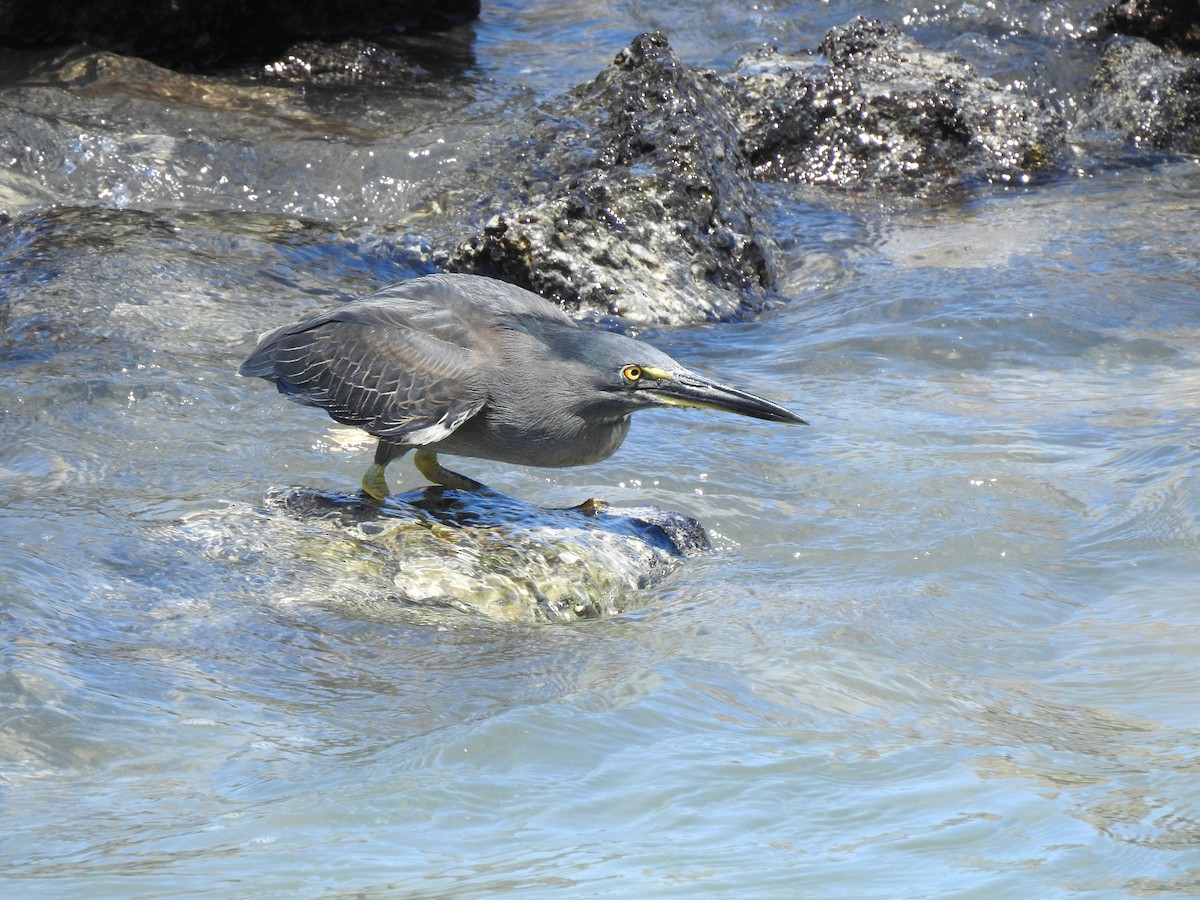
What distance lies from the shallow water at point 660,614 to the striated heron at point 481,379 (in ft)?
1.72

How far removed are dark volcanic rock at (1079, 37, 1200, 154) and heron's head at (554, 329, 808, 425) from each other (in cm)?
772

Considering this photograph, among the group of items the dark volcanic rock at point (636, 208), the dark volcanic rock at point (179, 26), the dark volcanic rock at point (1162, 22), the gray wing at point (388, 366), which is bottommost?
the gray wing at point (388, 366)

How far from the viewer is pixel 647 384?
455cm

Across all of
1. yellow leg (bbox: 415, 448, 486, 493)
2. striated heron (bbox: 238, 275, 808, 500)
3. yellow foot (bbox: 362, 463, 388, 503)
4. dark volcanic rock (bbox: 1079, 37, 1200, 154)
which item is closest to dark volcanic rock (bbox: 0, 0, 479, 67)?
dark volcanic rock (bbox: 1079, 37, 1200, 154)

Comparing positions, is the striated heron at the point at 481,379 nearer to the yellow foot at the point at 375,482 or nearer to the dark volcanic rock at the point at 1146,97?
the yellow foot at the point at 375,482

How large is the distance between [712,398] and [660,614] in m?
0.76

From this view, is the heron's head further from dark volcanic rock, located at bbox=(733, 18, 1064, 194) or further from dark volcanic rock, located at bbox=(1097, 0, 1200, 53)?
dark volcanic rock, located at bbox=(1097, 0, 1200, 53)

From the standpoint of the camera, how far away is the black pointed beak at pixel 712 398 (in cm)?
446

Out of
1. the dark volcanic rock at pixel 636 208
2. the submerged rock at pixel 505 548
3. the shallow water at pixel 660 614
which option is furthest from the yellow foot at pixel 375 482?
the dark volcanic rock at pixel 636 208

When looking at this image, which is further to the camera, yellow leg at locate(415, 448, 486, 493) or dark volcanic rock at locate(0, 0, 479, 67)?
dark volcanic rock at locate(0, 0, 479, 67)

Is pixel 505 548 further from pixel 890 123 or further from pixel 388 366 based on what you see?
pixel 890 123

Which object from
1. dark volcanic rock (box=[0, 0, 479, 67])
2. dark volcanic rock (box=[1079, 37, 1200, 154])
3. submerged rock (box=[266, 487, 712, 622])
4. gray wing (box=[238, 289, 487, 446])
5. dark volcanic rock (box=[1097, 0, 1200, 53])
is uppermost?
dark volcanic rock (box=[1097, 0, 1200, 53])

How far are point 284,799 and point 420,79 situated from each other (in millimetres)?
9130

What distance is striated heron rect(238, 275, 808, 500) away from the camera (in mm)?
4555
